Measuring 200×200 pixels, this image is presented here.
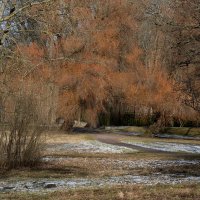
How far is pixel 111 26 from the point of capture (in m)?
45.8

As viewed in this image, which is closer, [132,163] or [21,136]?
[21,136]

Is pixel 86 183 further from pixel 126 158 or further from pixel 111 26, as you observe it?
pixel 111 26

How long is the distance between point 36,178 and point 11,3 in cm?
599

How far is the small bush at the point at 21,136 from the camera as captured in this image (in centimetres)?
1606

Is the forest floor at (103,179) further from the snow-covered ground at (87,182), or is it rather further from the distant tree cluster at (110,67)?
the distant tree cluster at (110,67)

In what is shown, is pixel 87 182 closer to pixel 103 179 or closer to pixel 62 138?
pixel 103 179

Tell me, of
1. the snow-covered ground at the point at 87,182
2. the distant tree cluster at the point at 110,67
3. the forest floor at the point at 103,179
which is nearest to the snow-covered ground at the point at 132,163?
the forest floor at the point at 103,179

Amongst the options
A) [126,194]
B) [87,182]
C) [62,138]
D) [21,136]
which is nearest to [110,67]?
[62,138]

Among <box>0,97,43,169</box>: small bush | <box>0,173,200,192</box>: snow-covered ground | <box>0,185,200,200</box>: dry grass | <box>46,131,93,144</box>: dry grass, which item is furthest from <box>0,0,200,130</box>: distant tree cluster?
<box>0,185,200,200</box>: dry grass

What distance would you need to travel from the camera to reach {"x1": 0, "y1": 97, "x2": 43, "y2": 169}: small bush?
52.7 feet

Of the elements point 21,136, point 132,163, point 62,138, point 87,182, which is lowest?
point 87,182

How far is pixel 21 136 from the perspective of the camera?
16703mm

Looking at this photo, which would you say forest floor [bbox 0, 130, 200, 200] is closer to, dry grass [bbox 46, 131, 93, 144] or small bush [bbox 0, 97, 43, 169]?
dry grass [bbox 46, 131, 93, 144]

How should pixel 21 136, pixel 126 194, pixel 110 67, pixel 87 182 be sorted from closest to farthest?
pixel 126 194 < pixel 87 182 < pixel 21 136 < pixel 110 67
